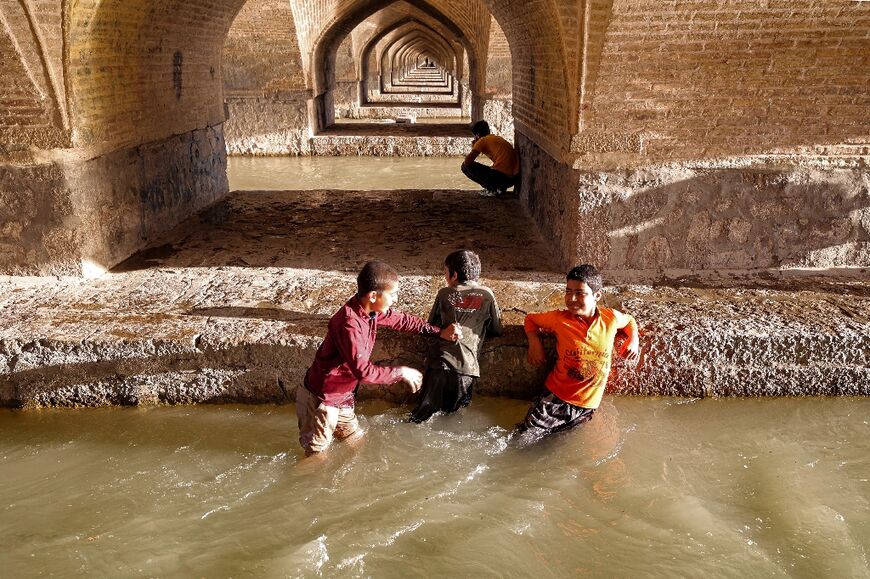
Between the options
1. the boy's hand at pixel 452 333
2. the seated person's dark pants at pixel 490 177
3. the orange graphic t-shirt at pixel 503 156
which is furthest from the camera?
the seated person's dark pants at pixel 490 177

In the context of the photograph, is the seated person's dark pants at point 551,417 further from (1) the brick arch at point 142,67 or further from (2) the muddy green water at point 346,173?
(2) the muddy green water at point 346,173

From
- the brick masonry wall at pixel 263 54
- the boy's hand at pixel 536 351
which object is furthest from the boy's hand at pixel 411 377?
the brick masonry wall at pixel 263 54

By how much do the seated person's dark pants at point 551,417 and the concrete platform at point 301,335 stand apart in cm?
41

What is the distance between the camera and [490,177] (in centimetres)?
783

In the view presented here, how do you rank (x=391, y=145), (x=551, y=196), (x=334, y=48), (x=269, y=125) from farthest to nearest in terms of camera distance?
(x=334, y=48) → (x=269, y=125) → (x=391, y=145) → (x=551, y=196)

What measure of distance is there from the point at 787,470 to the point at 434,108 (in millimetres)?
16753

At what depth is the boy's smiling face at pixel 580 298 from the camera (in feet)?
11.3

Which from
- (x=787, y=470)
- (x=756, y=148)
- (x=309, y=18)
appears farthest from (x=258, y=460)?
(x=309, y=18)

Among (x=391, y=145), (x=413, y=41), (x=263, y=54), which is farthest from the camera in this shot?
(x=413, y=41)

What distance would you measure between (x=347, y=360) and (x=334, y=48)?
12864 mm

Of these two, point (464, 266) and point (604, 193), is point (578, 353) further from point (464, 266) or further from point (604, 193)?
point (604, 193)

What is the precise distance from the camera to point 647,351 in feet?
13.1

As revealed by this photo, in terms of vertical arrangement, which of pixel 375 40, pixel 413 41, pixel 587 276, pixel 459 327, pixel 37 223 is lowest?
pixel 459 327

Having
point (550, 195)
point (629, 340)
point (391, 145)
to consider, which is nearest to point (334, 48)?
point (391, 145)
